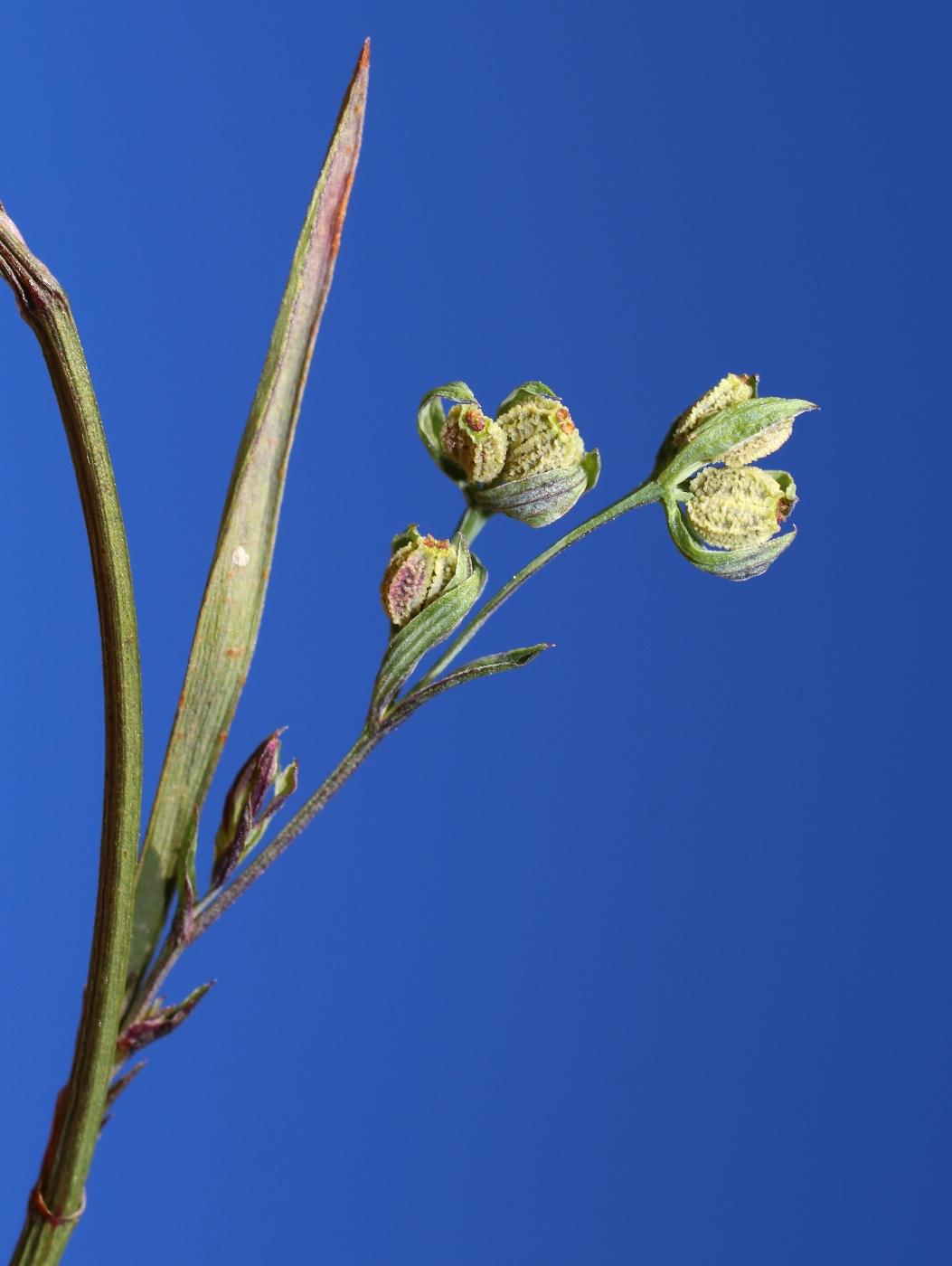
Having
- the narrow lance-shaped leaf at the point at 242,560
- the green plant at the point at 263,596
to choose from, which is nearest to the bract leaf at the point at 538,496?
the green plant at the point at 263,596

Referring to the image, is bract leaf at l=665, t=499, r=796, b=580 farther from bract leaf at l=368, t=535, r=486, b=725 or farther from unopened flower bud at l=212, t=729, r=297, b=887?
unopened flower bud at l=212, t=729, r=297, b=887

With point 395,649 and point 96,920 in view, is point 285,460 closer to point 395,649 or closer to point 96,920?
point 395,649

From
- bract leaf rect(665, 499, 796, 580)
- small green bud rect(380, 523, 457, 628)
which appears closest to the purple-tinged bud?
small green bud rect(380, 523, 457, 628)

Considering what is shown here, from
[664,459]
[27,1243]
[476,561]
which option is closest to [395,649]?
[476,561]

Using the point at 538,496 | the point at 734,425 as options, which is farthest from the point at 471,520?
the point at 734,425

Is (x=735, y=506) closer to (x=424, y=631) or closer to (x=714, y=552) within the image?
(x=714, y=552)

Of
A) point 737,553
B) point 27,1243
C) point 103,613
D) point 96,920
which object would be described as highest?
point 737,553
